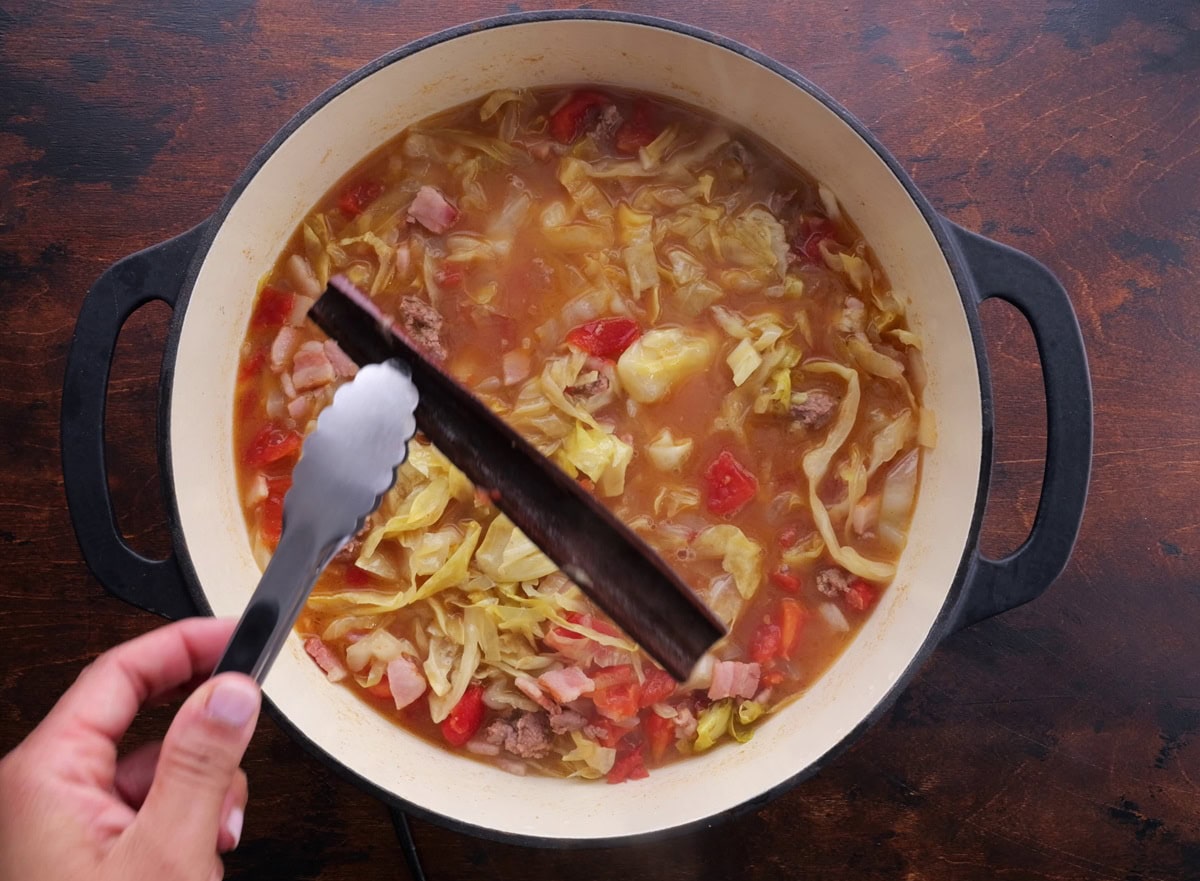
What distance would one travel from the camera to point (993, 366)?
2984 millimetres

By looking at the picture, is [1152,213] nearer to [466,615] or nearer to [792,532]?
[792,532]

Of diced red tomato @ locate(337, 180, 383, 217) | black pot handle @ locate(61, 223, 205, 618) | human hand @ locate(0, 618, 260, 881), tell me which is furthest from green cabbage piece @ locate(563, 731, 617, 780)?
diced red tomato @ locate(337, 180, 383, 217)

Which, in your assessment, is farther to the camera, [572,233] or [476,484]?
[572,233]

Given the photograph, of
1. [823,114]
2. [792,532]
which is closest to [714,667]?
[792,532]

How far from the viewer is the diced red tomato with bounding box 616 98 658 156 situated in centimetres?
297

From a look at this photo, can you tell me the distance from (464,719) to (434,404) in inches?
43.2

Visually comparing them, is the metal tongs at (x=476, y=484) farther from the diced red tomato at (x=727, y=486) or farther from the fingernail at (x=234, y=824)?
the diced red tomato at (x=727, y=486)

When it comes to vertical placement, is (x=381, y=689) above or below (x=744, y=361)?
below

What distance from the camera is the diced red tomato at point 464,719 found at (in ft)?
Result: 9.27

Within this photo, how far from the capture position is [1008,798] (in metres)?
3.02

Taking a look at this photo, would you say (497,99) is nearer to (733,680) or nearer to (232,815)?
(733,680)

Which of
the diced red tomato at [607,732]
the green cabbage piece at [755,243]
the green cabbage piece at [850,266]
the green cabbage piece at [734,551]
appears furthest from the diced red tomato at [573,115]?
the diced red tomato at [607,732]

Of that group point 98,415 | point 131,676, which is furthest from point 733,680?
point 98,415

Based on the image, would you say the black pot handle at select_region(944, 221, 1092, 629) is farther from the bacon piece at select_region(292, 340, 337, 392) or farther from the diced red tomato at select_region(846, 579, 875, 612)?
the bacon piece at select_region(292, 340, 337, 392)
